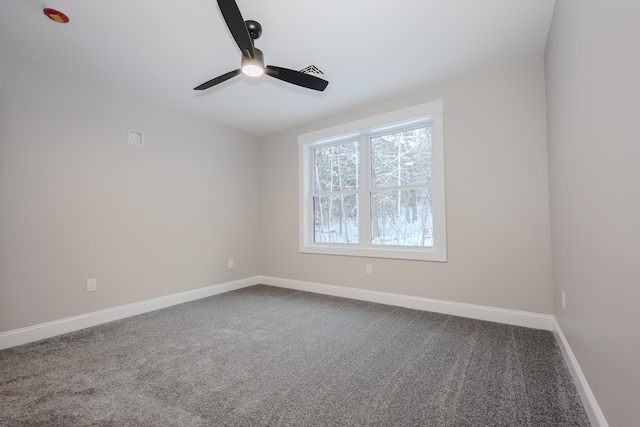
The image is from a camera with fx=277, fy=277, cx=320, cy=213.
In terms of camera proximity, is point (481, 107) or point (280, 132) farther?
point (280, 132)

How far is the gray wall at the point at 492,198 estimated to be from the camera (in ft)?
8.31

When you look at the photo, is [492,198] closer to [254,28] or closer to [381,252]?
[381,252]

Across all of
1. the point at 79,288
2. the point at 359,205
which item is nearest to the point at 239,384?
the point at 79,288

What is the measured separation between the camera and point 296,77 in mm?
2238

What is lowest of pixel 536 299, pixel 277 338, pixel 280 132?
pixel 277 338

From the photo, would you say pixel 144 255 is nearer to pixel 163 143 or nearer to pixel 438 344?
pixel 163 143

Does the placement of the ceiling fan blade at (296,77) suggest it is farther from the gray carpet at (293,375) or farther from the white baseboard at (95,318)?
the white baseboard at (95,318)

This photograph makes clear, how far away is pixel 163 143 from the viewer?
3.45 m

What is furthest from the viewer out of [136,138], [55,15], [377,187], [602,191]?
[377,187]

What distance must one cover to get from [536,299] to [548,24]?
2286 mm

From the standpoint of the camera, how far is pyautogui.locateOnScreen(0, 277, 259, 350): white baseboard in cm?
232

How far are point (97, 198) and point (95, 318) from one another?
1.21 m

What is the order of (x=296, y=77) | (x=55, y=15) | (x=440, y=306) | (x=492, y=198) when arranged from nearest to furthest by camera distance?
(x=55, y=15) → (x=296, y=77) → (x=492, y=198) → (x=440, y=306)

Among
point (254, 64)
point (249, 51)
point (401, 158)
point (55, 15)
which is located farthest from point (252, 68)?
point (401, 158)
